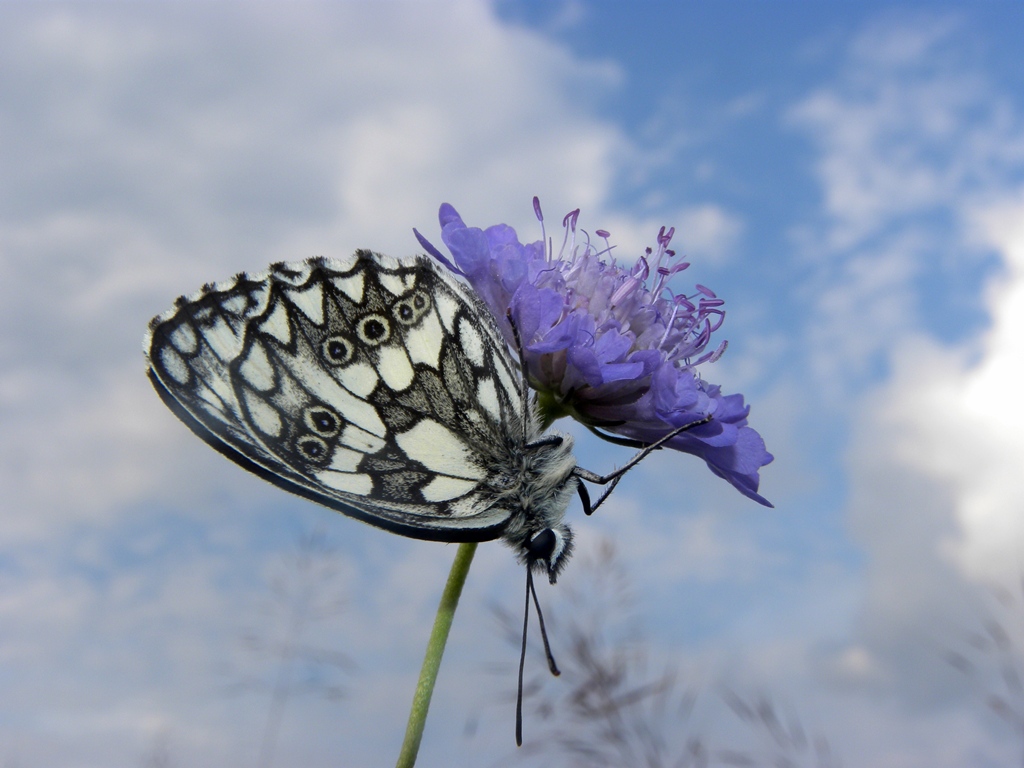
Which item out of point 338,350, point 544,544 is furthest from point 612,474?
point 338,350

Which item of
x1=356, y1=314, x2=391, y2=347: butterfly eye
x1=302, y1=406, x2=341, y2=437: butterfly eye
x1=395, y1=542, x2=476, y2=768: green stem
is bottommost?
x1=395, y1=542, x2=476, y2=768: green stem

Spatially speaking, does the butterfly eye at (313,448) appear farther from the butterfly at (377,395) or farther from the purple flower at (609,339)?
the purple flower at (609,339)

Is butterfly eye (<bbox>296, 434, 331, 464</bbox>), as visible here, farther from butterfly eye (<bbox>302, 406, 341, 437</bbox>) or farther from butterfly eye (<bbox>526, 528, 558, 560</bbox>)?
butterfly eye (<bbox>526, 528, 558, 560</bbox>)

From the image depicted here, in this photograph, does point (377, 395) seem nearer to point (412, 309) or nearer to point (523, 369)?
point (412, 309)

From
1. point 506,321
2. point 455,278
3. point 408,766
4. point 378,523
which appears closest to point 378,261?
point 455,278

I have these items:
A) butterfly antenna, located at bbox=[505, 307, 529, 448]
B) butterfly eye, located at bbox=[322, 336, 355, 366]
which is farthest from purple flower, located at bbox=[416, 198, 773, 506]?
butterfly eye, located at bbox=[322, 336, 355, 366]
